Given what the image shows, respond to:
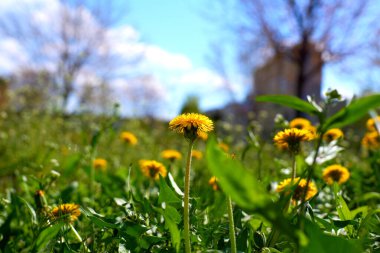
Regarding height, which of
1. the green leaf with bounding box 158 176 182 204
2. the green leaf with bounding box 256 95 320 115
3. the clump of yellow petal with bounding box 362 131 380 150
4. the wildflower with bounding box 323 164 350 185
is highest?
the clump of yellow petal with bounding box 362 131 380 150

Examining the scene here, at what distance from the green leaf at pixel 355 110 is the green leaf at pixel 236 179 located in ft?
0.44

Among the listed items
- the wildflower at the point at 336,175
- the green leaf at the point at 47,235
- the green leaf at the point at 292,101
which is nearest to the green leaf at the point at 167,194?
the green leaf at the point at 47,235

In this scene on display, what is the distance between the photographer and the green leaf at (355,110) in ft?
1.33

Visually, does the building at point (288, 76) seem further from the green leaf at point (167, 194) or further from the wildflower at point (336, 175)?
the green leaf at point (167, 194)

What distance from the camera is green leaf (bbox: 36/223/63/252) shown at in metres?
0.66

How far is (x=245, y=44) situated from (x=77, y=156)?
35.1 feet

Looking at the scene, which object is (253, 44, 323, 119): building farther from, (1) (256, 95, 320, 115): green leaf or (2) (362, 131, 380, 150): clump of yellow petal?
(1) (256, 95, 320, 115): green leaf

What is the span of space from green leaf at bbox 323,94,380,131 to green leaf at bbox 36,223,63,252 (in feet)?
1.53

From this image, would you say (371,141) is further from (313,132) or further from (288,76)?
(288,76)

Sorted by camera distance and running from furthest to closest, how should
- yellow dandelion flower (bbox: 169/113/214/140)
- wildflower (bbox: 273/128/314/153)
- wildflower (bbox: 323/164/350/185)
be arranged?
wildflower (bbox: 323/164/350/185) → wildflower (bbox: 273/128/314/153) → yellow dandelion flower (bbox: 169/113/214/140)

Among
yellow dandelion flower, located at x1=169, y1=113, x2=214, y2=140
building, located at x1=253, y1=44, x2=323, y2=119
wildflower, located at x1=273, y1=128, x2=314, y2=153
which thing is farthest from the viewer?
building, located at x1=253, y1=44, x2=323, y2=119

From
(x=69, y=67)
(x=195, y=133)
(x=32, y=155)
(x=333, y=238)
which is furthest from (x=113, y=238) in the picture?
(x=69, y=67)

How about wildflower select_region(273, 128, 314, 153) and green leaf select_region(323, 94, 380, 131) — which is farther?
wildflower select_region(273, 128, 314, 153)

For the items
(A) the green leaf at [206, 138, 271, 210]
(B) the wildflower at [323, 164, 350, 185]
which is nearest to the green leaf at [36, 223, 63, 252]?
(A) the green leaf at [206, 138, 271, 210]
